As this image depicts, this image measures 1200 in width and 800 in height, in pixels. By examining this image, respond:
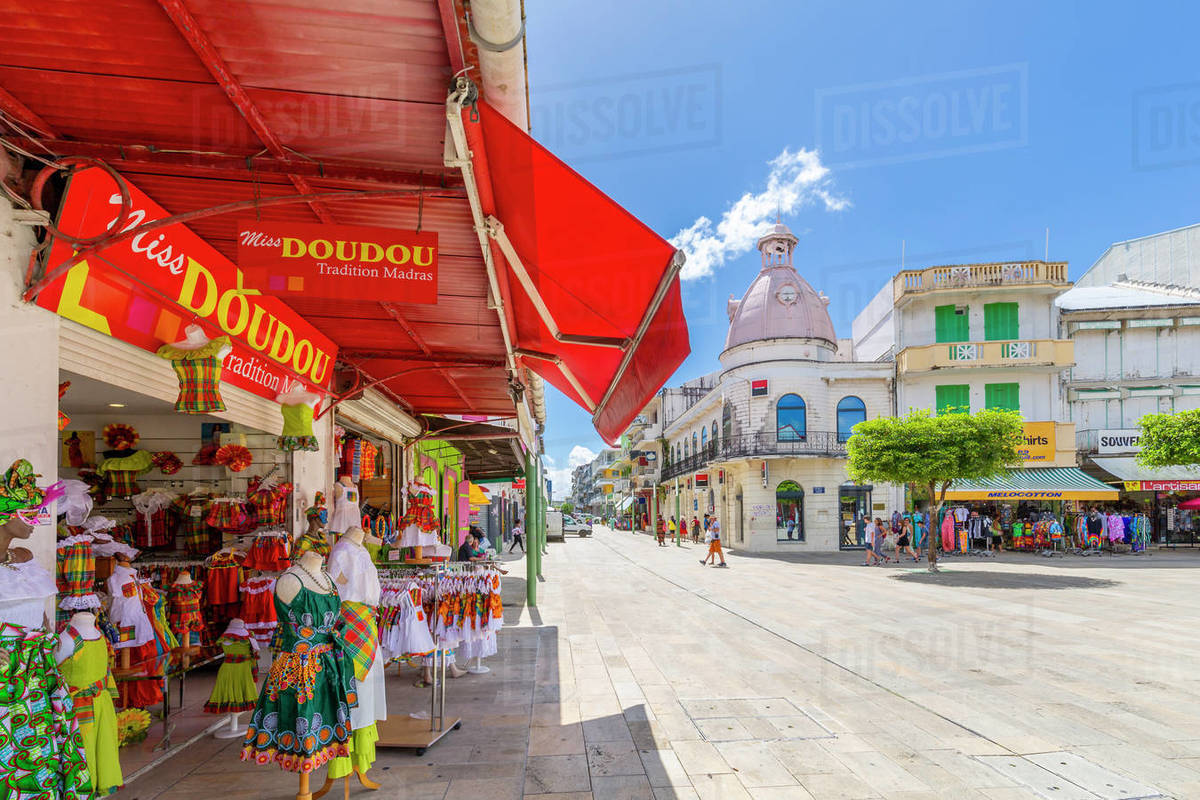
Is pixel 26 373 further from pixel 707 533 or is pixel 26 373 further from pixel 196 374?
pixel 707 533

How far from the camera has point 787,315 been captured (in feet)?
100

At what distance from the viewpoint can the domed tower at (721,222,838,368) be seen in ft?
98.7

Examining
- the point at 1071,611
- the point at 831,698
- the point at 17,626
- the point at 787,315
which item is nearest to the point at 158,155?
the point at 17,626

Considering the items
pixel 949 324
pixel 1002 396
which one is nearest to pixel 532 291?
pixel 949 324

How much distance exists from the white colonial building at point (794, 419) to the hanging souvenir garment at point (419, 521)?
21.2m

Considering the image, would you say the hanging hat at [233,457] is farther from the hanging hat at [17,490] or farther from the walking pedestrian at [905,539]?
the walking pedestrian at [905,539]

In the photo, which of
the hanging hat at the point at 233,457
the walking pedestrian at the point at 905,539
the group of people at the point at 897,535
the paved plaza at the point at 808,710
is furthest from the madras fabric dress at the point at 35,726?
the walking pedestrian at the point at 905,539

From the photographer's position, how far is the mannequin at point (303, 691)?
398 centimetres

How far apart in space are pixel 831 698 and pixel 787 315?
25.8 meters

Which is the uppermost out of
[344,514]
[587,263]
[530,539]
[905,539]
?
[587,263]

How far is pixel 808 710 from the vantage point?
5.91 m

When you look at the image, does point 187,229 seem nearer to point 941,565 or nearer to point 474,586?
point 474,586

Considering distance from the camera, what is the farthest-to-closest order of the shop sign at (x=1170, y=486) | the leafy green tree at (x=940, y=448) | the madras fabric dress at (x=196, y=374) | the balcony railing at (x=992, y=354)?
the balcony railing at (x=992, y=354) → the shop sign at (x=1170, y=486) → the leafy green tree at (x=940, y=448) → the madras fabric dress at (x=196, y=374)

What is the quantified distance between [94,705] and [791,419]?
27949 millimetres
